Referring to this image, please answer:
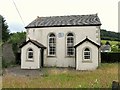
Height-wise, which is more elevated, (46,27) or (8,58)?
(46,27)

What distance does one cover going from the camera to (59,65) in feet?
92.9

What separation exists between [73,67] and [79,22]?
481 cm

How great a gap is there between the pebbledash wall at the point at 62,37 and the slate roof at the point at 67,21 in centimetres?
39

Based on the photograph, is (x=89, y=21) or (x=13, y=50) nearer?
(x=89, y=21)

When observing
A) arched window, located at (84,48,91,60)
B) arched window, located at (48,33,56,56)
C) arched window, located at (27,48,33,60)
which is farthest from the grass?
arched window, located at (48,33,56,56)

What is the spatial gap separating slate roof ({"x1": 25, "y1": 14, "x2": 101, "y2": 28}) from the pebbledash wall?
394mm

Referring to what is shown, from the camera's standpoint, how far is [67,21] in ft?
94.1

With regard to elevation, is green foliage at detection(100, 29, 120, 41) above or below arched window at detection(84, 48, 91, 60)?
above

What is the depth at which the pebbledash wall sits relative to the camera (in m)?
27.2

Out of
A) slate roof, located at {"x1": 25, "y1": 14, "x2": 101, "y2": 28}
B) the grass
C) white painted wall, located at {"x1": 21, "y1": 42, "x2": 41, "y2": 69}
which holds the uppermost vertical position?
slate roof, located at {"x1": 25, "y1": 14, "x2": 101, "y2": 28}

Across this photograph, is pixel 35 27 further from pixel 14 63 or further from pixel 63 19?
pixel 14 63

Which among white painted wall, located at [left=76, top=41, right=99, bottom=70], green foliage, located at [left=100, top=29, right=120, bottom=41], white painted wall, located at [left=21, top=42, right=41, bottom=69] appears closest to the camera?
white painted wall, located at [left=76, top=41, right=99, bottom=70]

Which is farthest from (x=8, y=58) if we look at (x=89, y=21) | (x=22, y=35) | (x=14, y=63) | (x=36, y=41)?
(x=22, y=35)

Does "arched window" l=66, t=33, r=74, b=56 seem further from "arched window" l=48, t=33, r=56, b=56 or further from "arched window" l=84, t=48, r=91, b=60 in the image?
"arched window" l=84, t=48, r=91, b=60
